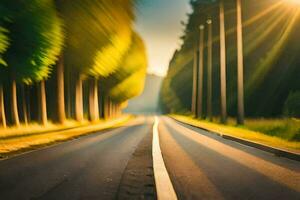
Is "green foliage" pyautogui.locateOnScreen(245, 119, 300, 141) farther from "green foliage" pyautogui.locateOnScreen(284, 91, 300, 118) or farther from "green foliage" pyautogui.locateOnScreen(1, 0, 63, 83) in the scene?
"green foliage" pyautogui.locateOnScreen(1, 0, 63, 83)

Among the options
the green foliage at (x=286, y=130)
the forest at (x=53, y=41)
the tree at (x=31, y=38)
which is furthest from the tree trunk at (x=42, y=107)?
the green foliage at (x=286, y=130)

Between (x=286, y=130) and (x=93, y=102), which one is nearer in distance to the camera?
(x=286, y=130)

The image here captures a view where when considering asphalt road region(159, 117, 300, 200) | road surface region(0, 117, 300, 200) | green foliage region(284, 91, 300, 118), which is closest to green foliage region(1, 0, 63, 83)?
road surface region(0, 117, 300, 200)

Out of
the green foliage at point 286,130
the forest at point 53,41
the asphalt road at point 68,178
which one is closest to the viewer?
the asphalt road at point 68,178

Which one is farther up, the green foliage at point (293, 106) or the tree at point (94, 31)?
the tree at point (94, 31)

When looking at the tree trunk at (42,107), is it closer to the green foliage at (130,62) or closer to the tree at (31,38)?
the tree at (31,38)

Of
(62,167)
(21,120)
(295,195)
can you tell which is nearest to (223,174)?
(295,195)

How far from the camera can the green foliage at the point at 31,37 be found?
56.4 feet

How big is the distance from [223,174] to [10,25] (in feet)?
45.2

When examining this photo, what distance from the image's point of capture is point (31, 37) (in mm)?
18781

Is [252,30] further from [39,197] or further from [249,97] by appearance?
[39,197]

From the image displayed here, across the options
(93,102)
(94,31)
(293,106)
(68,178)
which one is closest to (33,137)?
(94,31)

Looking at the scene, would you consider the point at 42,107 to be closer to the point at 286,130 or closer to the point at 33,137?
the point at 33,137

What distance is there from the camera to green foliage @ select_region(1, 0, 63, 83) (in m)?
17.2
